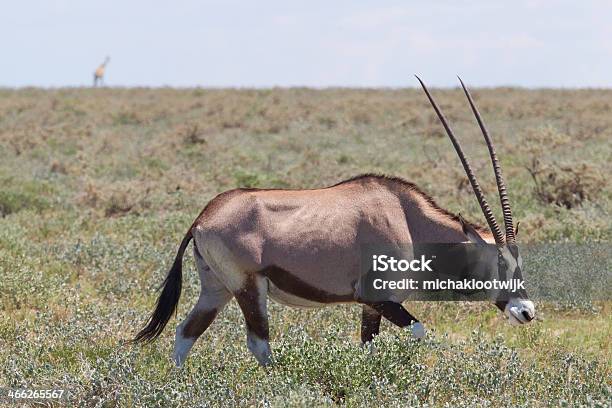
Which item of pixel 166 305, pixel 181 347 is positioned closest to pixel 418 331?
pixel 181 347

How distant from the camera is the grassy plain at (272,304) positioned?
5762mm

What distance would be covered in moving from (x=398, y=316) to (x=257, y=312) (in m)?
0.97

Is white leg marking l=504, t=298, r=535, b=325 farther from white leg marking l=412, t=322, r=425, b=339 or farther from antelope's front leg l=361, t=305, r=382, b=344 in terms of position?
antelope's front leg l=361, t=305, r=382, b=344

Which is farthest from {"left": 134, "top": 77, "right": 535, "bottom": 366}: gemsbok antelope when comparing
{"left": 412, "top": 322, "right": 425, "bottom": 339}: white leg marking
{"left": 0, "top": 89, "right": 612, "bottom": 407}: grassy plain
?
{"left": 0, "top": 89, "right": 612, "bottom": 407}: grassy plain

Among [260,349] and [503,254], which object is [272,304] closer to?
[260,349]

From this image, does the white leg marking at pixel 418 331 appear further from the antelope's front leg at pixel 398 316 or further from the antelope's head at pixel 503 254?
the antelope's head at pixel 503 254

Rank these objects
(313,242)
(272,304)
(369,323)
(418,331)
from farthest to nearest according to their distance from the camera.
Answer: (272,304) < (369,323) < (313,242) < (418,331)

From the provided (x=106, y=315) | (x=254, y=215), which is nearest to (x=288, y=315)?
(x=106, y=315)

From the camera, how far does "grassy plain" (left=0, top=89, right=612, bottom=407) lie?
5762 mm

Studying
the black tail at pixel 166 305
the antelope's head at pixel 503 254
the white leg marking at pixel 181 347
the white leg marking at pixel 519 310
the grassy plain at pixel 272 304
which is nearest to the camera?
the grassy plain at pixel 272 304

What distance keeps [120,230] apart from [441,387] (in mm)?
7536

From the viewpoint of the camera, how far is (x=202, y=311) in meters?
6.55

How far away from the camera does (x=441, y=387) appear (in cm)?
581

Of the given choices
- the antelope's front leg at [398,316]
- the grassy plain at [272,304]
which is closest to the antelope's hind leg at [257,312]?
the grassy plain at [272,304]
